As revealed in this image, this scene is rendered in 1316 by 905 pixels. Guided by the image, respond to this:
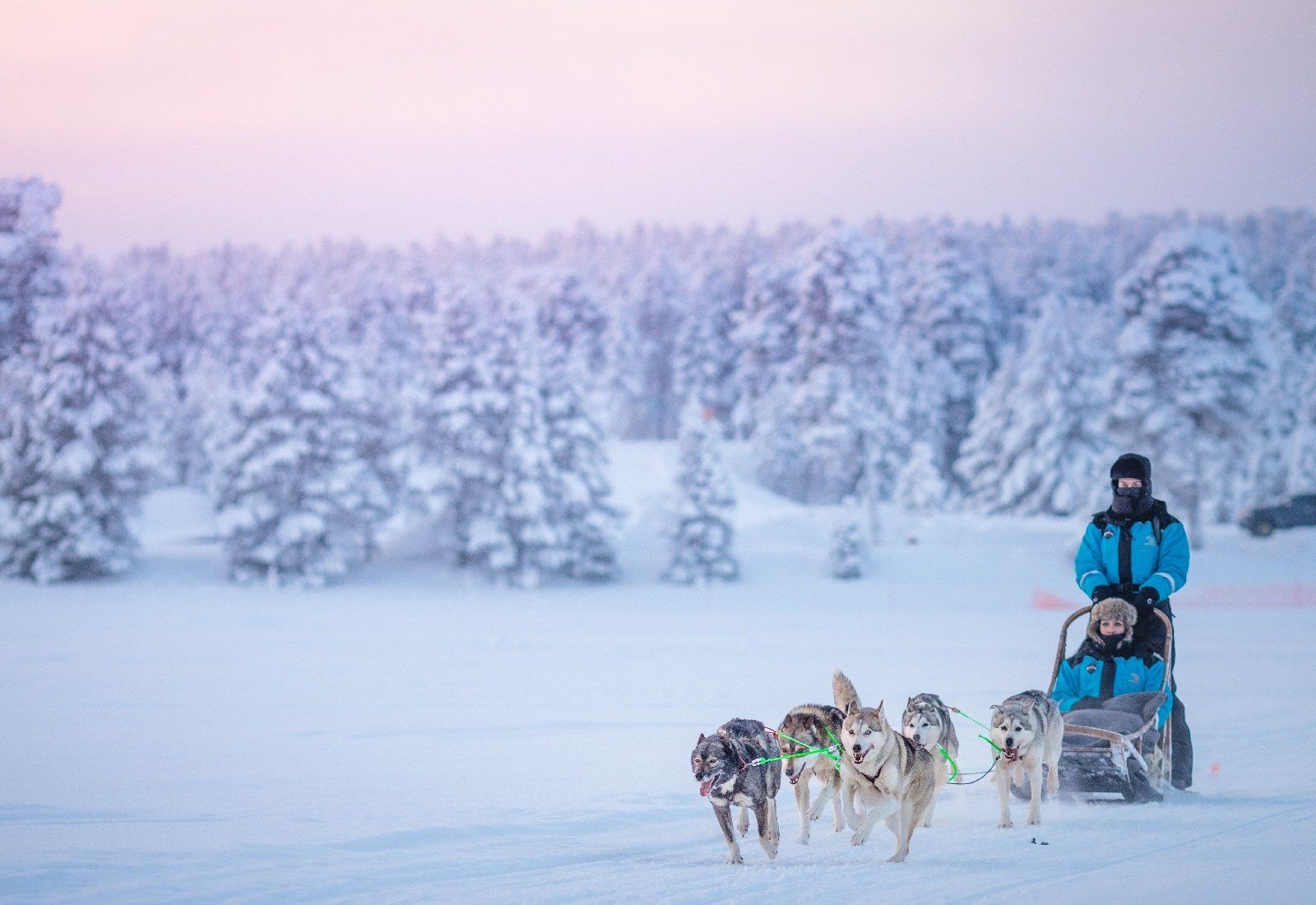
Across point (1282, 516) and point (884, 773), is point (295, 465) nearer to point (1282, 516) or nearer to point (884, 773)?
point (884, 773)

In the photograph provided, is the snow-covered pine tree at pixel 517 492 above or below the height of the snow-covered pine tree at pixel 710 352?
below

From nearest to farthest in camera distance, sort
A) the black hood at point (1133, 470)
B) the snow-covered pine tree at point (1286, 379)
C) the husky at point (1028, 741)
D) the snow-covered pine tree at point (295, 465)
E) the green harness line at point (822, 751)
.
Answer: the green harness line at point (822, 751), the husky at point (1028, 741), the black hood at point (1133, 470), the snow-covered pine tree at point (295, 465), the snow-covered pine tree at point (1286, 379)

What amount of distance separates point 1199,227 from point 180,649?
115 ft

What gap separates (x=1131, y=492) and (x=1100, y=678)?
1.46m

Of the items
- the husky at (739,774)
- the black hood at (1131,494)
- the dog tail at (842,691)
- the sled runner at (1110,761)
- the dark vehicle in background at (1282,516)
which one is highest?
the black hood at (1131,494)

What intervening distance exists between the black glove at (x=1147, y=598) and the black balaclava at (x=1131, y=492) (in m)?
0.57

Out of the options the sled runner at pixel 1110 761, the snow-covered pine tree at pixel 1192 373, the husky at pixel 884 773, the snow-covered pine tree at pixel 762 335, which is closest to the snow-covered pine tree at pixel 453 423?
the snow-covered pine tree at pixel 1192 373

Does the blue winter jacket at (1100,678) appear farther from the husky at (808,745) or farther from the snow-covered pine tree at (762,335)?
the snow-covered pine tree at (762,335)

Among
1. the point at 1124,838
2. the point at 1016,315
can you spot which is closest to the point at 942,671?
the point at 1124,838

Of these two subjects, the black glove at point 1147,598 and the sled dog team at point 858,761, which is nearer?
the sled dog team at point 858,761

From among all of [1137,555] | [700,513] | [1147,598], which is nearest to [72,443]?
[700,513]

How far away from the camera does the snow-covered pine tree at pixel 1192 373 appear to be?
37.4 m

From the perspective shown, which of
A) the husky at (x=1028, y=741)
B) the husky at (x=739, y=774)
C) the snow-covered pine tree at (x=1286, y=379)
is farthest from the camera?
the snow-covered pine tree at (x=1286, y=379)

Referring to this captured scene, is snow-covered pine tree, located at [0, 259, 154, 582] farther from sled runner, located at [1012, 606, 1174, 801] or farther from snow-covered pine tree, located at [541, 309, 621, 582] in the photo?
sled runner, located at [1012, 606, 1174, 801]
